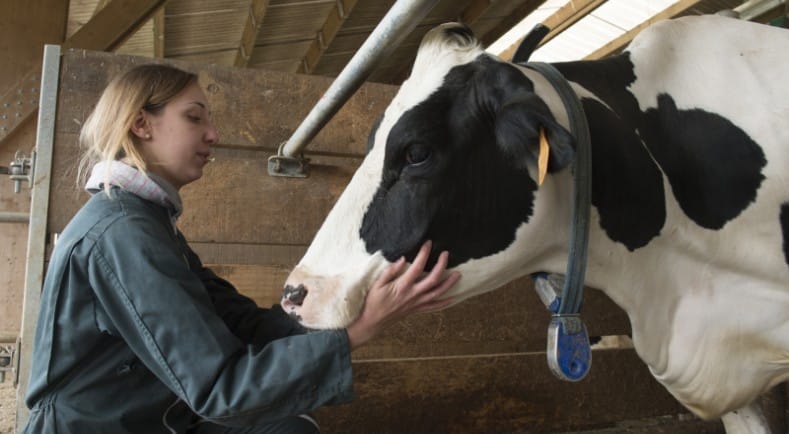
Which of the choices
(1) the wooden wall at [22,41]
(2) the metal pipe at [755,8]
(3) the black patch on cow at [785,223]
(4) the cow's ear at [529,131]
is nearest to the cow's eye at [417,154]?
(4) the cow's ear at [529,131]

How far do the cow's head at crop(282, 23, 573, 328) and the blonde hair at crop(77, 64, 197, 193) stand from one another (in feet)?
1.52

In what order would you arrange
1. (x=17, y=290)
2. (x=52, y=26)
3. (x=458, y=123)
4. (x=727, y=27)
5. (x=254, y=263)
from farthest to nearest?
(x=17, y=290) < (x=52, y=26) < (x=254, y=263) < (x=727, y=27) < (x=458, y=123)

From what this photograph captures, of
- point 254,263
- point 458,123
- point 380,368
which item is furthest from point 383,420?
point 458,123

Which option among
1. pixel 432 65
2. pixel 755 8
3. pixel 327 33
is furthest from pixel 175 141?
pixel 327 33

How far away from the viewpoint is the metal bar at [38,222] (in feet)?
5.99

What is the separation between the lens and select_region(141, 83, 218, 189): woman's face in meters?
1.43

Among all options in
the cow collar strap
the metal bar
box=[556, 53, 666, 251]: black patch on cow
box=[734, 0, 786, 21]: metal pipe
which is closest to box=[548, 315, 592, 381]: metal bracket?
the cow collar strap

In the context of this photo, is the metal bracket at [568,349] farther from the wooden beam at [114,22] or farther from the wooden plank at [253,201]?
the wooden beam at [114,22]

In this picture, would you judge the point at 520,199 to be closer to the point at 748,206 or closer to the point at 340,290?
the point at 340,290

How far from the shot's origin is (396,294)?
1.24 meters

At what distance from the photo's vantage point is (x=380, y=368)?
2148 millimetres

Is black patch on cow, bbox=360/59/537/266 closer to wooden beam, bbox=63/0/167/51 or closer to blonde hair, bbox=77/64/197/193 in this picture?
blonde hair, bbox=77/64/197/193

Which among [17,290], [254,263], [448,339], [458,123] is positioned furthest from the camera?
[17,290]

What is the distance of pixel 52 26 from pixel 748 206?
121 inches
